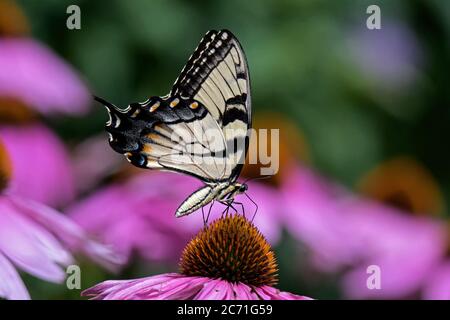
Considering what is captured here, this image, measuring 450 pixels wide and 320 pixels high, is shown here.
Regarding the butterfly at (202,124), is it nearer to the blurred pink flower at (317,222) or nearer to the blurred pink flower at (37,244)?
the blurred pink flower at (37,244)

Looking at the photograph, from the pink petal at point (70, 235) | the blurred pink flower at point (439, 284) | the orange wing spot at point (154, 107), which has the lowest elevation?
the blurred pink flower at point (439, 284)

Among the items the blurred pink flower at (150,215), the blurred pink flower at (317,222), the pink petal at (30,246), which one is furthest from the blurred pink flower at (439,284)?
the pink petal at (30,246)

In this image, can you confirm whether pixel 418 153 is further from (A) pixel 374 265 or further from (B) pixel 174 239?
(B) pixel 174 239

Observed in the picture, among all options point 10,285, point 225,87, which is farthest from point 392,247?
point 10,285

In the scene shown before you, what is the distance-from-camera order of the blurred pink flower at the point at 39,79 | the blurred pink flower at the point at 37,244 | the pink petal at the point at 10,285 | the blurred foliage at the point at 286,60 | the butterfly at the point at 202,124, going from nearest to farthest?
the pink petal at the point at 10,285 < the blurred pink flower at the point at 37,244 < the butterfly at the point at 202,124 < the blurred pink flower at the point at 39,79 < the blurred foliage at the point at 286,60

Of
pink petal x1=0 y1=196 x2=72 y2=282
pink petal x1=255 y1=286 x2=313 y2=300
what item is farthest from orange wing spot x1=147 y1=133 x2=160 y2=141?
pink petal x1=255 y1=286 x2=313 y2=300

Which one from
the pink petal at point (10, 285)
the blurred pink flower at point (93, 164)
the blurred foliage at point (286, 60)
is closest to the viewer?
the pink petal at point (10, 285)

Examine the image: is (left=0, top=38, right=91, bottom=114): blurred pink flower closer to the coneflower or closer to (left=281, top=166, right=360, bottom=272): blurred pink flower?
(left=281, top=166, right=360, bottom=272): blurred pink flower
